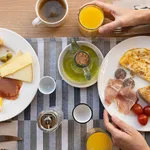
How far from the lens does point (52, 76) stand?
1.91m

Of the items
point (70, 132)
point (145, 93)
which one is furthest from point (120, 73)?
point (70, 132)

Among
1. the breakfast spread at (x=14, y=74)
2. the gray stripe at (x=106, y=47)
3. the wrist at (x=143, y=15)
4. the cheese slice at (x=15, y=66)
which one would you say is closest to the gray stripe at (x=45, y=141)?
the breakfast spread at (x=14, y=74)

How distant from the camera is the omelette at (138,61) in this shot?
1.86 meters

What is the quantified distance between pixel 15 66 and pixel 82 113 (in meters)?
0.36

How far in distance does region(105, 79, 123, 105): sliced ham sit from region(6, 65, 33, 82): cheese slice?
336mm

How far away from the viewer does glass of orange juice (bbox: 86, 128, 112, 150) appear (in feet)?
6.11

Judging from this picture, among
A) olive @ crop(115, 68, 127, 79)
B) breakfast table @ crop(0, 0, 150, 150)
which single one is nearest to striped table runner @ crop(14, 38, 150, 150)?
breakfast table @ crop(0, 0, 150, 150)

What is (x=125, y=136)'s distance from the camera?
1.78 meters

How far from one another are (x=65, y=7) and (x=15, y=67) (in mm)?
340

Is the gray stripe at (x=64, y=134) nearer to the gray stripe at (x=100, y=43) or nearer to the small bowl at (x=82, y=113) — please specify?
the small bowl at (x=82, y=113)

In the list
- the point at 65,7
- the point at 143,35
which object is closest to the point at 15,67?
the point at 65,7

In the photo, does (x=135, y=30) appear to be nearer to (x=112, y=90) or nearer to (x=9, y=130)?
(x=112, y=90)

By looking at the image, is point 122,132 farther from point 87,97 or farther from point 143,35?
point 143,35

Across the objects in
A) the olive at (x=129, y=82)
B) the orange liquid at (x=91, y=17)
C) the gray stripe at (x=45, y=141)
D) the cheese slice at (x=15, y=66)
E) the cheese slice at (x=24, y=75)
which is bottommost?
the gray stripe at (x=45, y=141)
